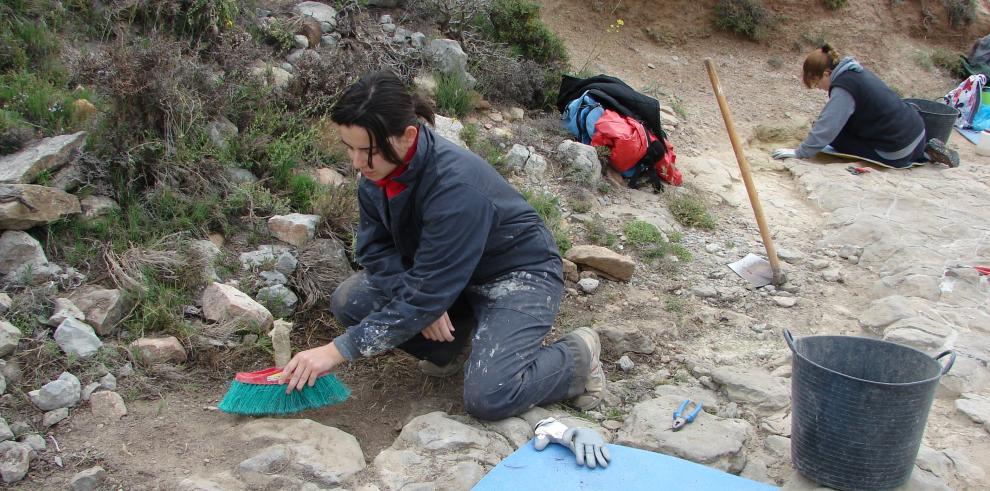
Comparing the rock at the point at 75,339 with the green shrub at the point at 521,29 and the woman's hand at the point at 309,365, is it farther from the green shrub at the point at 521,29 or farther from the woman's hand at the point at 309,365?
the green shrub at the point at 521,29

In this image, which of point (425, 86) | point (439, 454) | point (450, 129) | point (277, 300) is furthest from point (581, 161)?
point (439, 454)

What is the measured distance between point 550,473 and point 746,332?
5.46 ft

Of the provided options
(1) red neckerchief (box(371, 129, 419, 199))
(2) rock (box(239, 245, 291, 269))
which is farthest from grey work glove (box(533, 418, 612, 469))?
(2) rock (box(239, 245, 291, 269))

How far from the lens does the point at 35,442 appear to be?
2537 millimetres

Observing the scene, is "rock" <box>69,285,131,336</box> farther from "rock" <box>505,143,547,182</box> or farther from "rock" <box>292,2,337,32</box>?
"rock" <box>292,2,337,32</box>

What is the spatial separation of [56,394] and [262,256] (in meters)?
1.09

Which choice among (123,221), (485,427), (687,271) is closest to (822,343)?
(485,427)

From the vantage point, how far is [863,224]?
482 cm

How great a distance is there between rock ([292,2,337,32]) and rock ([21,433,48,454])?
362 cm

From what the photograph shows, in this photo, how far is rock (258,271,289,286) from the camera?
349cm

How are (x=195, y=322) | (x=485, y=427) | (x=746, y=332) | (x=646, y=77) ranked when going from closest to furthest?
1. (x=485, y=427)
2. (x=195, y=322)
3. (x=746, y=332)
4. (x=646, y=77)

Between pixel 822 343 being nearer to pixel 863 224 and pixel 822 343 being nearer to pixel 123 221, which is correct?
pixel 863 224

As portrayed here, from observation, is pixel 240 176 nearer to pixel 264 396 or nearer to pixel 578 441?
pixel 264 396

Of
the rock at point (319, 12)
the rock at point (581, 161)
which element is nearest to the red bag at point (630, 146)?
the rock at point (581, 161)
